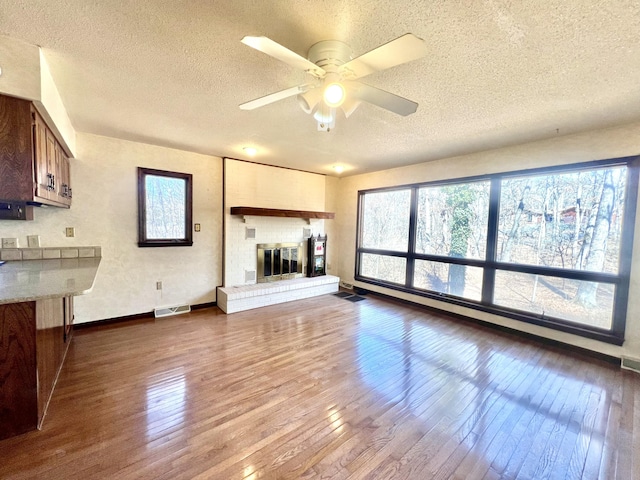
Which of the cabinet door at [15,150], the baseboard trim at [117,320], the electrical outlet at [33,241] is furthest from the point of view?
the baseboard trim at [117,320]

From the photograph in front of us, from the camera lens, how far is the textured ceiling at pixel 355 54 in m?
1.37

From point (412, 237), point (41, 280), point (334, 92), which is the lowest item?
point (41, 280)

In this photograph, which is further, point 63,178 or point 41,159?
point 63,178

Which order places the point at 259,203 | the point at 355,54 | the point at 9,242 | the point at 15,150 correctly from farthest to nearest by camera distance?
the point at 259,203
the point at 9,242
the point at 15,150
the point at 355,54

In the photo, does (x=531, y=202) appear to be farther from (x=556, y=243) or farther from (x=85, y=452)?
(x=85, y=452)

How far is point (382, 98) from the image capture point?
1.72 m

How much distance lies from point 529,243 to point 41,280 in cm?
512

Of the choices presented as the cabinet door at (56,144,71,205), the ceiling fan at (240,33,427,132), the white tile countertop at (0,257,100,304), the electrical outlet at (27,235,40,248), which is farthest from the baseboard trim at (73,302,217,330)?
the ceiling fan at (240,33,427,132)

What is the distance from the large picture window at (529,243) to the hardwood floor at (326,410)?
63 cm

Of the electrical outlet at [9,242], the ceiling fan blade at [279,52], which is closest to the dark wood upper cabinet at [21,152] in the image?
the electrical outlet at [9,242]

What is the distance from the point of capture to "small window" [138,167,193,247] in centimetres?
383

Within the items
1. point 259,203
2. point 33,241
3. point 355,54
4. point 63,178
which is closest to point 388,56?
point 355,54

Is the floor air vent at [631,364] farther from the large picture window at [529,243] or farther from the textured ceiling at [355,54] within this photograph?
the textured ceiling at [355,54]

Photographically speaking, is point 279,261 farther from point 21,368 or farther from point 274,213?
point 21,368
